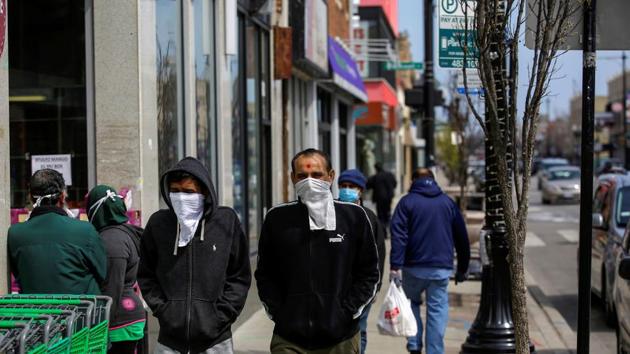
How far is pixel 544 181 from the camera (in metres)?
43.7

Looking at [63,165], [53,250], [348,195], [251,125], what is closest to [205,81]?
[251,125]

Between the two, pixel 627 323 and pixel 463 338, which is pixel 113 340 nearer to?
pixel 627 323

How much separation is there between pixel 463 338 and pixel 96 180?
4.64m

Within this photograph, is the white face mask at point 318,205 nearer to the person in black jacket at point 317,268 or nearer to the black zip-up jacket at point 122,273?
the person in black jacket at point 317,268

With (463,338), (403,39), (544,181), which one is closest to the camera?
(463,338)

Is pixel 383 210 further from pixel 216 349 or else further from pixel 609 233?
pixel 216 349

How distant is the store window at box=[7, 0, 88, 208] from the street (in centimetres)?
589

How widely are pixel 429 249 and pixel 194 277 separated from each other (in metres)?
4.05

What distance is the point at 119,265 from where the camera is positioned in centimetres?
595

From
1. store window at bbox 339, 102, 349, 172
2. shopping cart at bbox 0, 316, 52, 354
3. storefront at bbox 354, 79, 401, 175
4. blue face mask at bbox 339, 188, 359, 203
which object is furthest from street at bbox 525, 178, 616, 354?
shopping cart at bbox 0, 316, 52, 354

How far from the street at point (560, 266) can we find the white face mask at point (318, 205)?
6.40 m

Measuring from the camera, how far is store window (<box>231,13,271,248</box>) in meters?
12.8

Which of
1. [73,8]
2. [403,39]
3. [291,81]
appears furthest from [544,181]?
Result: [73,8]

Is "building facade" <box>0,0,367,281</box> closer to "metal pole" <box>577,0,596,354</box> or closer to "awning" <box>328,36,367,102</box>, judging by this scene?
"metal pole" <box>577,0,596,354</box>
